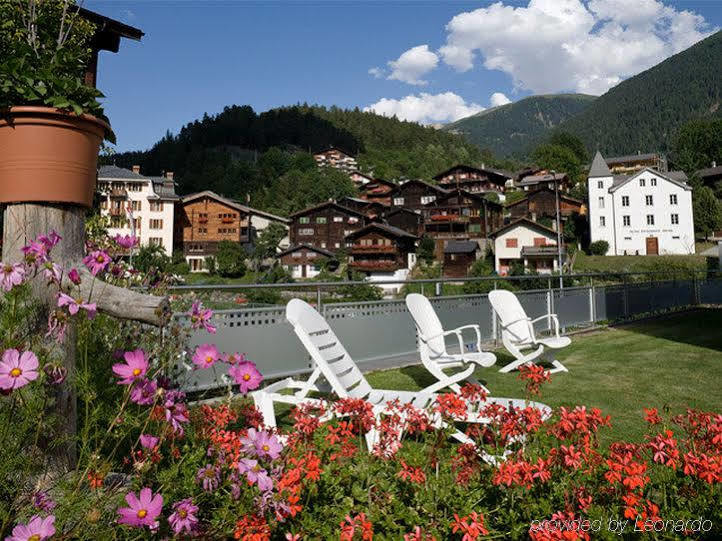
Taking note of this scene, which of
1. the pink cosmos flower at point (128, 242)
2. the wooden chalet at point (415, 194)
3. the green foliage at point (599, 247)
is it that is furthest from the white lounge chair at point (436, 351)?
the wooden chalet at point (415, 194)

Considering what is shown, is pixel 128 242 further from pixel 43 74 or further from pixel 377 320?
pixel 377 320

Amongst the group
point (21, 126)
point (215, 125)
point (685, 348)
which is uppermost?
point (215, 125)

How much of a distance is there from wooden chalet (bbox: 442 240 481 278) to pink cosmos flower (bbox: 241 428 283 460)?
1930 inches

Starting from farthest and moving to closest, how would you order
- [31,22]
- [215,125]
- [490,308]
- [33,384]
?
[215,125]
[490,308]
[31,22]
[33,384]

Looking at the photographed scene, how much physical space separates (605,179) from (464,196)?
1449cm

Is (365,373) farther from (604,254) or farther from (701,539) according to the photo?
(604,254)

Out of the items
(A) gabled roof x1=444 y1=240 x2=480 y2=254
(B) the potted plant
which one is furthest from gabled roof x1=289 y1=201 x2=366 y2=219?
(B) the potted plant

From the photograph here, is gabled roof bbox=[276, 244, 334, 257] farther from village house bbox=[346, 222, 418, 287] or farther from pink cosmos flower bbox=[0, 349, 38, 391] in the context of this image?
pink cosmos flower bbox=[0, 349, 38, 391]

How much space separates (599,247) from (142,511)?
5248 centimetres

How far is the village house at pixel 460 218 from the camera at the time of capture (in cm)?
5475

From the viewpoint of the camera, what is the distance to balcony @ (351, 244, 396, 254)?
49750 millimetres

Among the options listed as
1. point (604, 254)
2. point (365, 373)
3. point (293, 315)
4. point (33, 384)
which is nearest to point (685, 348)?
point (365, 373)

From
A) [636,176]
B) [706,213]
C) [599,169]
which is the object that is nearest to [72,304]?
[636,176]

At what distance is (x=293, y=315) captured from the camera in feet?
13.0
